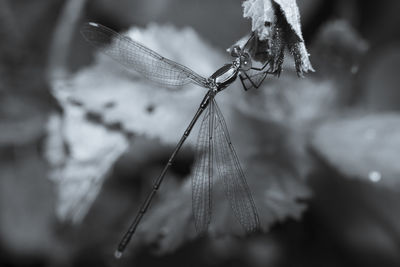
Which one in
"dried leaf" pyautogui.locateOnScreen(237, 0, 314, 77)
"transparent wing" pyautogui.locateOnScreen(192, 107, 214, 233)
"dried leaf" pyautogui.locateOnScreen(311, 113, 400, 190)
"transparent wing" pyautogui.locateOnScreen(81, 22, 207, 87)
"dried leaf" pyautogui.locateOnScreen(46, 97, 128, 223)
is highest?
"dried leaf" pyautogui.locateOnScreen(237, 0, 314, 77)

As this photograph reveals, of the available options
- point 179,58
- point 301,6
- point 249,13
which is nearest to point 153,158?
point 179,58

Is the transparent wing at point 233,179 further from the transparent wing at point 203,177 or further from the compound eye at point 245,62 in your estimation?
the compound eye at point 245,62

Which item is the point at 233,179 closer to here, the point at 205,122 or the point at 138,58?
the point at 205,122

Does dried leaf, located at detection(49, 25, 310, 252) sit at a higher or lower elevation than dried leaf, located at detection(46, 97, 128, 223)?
higher

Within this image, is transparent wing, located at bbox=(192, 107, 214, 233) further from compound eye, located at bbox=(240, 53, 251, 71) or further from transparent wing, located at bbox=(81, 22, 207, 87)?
compound eye, located at bbox=(240, 53, 251, 71)

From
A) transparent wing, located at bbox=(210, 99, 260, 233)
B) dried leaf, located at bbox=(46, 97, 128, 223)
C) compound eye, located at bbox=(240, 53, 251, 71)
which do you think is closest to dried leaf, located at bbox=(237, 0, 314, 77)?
compound eye, located at bbox=(240, 53, 251, 71)

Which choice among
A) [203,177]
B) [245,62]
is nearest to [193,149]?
[203,177]

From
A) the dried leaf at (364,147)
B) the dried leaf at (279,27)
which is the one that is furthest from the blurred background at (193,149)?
the dried leaf at (279,27)
